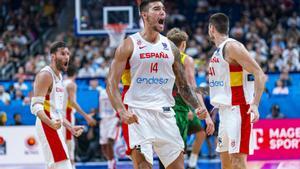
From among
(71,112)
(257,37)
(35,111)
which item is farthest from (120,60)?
(257,37)

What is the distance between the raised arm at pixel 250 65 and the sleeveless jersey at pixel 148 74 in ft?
4.30

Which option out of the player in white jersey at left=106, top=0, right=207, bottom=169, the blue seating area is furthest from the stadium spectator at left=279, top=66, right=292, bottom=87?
the player in white jersey at left=106, top=0, right=207, bottom=169

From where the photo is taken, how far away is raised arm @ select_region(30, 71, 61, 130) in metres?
8.66

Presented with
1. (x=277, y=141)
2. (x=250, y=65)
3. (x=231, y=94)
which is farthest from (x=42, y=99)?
(x=277, y=141)

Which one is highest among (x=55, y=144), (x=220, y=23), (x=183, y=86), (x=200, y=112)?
(x=220, y=23)

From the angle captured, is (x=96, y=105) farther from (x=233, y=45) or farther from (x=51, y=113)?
(x=233, y=45)

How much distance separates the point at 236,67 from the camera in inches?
354

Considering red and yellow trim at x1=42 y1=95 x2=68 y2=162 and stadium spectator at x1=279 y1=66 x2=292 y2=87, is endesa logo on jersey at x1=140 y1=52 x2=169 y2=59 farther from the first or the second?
stadium spectator at x1=279 y1=66 x2=292 y2=87

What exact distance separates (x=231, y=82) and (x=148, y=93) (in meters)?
1.75

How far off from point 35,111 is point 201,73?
11.8 m

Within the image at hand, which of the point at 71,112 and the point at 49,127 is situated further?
the point at 71,112

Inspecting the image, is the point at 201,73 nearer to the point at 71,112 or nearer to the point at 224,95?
the point at 71,112

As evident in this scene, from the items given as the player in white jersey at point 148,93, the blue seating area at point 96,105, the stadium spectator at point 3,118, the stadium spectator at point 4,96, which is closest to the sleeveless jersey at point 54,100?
the player in white jersey at point 148,93

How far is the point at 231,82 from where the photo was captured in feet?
29.7
